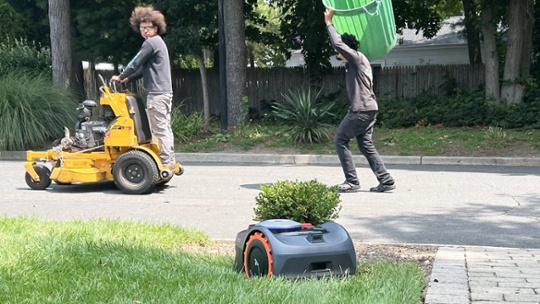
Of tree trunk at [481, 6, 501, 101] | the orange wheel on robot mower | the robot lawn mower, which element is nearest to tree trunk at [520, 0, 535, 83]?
tree trunk at [481, 6, 501, 101]

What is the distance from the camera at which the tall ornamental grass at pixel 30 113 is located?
14766 millimetres

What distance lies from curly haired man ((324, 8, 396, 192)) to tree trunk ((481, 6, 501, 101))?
913 centimetres

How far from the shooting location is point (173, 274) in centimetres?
471

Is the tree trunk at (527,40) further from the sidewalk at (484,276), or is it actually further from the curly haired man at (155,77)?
the sidewalk at (484,276)

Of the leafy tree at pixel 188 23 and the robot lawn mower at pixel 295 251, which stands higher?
the leafy tree at pixel 188 23

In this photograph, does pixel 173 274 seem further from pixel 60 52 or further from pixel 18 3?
pixel 18 3

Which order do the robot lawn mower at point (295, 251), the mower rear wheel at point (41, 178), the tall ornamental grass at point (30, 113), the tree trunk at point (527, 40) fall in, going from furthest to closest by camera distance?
1. the tree trunk at point (527, 40)
2. the tall ornamental grass at point (30, 113)
3. the mower rear wheel at point (41, 178)
4. the robot lawn mower at point (295, 251)

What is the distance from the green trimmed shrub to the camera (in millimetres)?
Answer: 5359

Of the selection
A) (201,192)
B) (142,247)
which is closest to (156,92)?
(201,192)

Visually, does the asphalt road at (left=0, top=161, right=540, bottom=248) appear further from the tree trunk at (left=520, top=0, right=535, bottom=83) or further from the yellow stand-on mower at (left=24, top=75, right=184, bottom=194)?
the tree trunk at (left=520, top=0, right=535, bottom=83)

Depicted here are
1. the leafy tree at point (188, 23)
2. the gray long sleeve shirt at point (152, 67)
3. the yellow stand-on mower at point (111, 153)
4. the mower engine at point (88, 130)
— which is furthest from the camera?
the leafy tree at point (188, 23)

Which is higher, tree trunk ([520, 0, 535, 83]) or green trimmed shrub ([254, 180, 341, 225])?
tree trunk ([520, 0, 535, 83])

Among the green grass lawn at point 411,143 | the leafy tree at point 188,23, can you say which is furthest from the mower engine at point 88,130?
the leafy tree at point 188,23

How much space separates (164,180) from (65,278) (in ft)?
16.0
